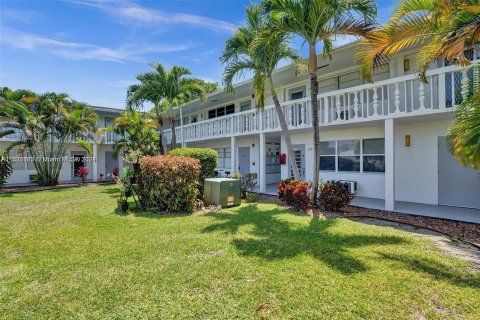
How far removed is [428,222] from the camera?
746cm

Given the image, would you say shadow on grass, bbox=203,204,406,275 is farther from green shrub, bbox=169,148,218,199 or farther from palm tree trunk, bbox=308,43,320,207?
green shrub, bbox=169,148,218,199

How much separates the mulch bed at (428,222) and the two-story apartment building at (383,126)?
2.58 ft

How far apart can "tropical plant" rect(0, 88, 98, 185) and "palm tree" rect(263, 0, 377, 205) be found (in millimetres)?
15464

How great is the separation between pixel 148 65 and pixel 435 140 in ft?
49.5

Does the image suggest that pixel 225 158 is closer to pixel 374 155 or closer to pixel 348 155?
pixel 348 155

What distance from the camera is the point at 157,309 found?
126 inches

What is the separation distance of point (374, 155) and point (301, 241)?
7.29 meters

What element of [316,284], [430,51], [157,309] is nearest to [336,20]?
[430,51]

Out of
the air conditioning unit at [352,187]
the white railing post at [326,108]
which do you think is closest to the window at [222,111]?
the white railing post at [326,108]

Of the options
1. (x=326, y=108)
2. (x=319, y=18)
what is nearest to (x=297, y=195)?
(x=326, y=108)

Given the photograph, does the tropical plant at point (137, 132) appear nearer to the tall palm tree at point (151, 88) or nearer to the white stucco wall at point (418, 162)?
the tall palm tree at point (151, 88)

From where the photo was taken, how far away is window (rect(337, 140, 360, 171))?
11.6 m

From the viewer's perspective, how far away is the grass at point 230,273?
125 inches

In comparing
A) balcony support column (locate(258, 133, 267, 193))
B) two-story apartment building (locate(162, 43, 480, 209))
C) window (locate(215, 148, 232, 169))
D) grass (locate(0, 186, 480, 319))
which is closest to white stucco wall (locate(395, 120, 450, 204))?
two-story apartment building (locate(162, 43, 480, 209))
